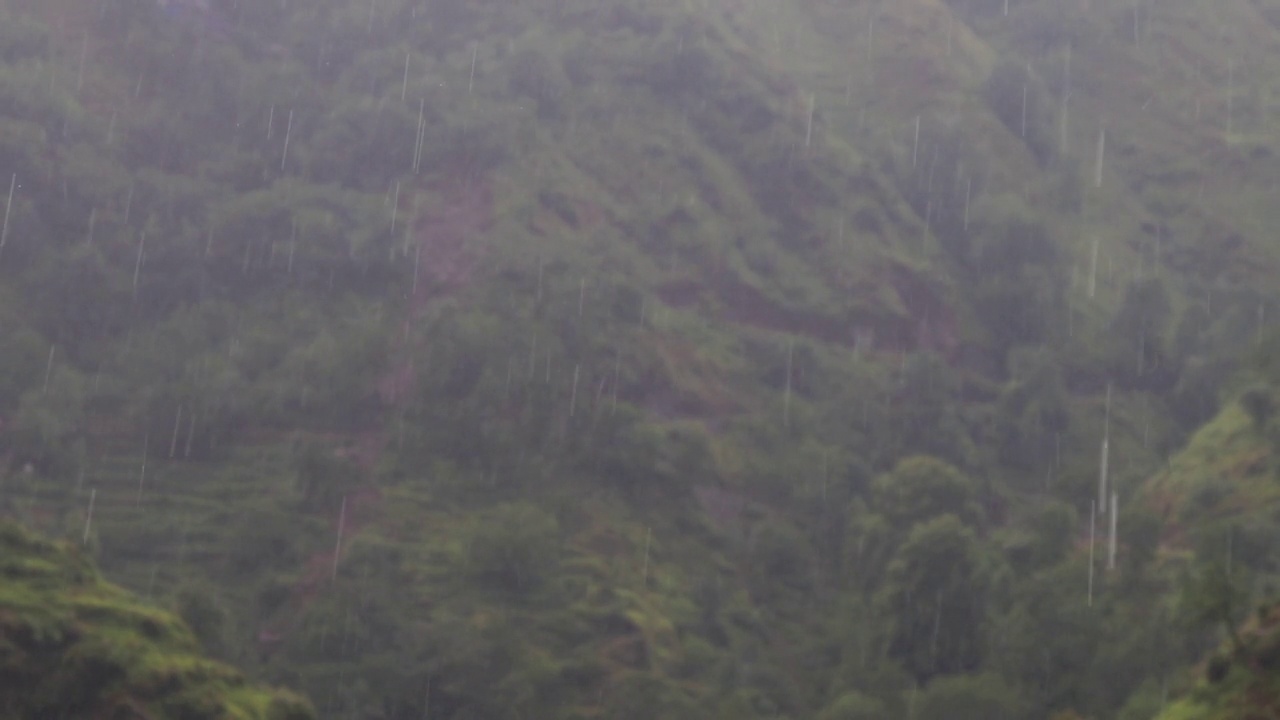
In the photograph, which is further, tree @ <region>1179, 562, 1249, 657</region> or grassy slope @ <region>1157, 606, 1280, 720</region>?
tree @ <region>1179, 562, 1249, 657</region>

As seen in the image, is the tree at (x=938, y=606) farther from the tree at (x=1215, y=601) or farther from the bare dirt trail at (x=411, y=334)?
the tree at (x=1215, y=601)

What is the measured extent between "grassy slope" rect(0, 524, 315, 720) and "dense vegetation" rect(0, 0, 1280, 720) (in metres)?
5.13

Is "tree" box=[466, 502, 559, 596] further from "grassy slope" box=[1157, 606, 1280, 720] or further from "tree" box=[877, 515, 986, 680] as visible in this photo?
"grassy slope" box=[1157, 606, 1280, 720]

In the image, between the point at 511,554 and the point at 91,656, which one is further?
the point at 511,554

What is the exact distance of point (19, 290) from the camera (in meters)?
32.5

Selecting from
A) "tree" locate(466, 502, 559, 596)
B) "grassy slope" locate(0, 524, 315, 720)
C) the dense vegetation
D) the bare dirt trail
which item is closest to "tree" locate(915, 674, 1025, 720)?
the dense vegetation

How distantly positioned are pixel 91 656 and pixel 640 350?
2150 centimetres

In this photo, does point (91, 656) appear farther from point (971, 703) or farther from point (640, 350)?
point (640, 350)

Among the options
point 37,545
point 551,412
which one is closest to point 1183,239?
point 551,412

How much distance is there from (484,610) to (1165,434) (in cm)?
1918

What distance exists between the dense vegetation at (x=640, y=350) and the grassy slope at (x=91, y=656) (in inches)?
202

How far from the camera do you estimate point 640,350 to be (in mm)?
32000

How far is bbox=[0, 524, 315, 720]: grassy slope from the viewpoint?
1099cm

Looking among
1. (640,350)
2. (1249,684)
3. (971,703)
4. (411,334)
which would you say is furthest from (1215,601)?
(411,334)
